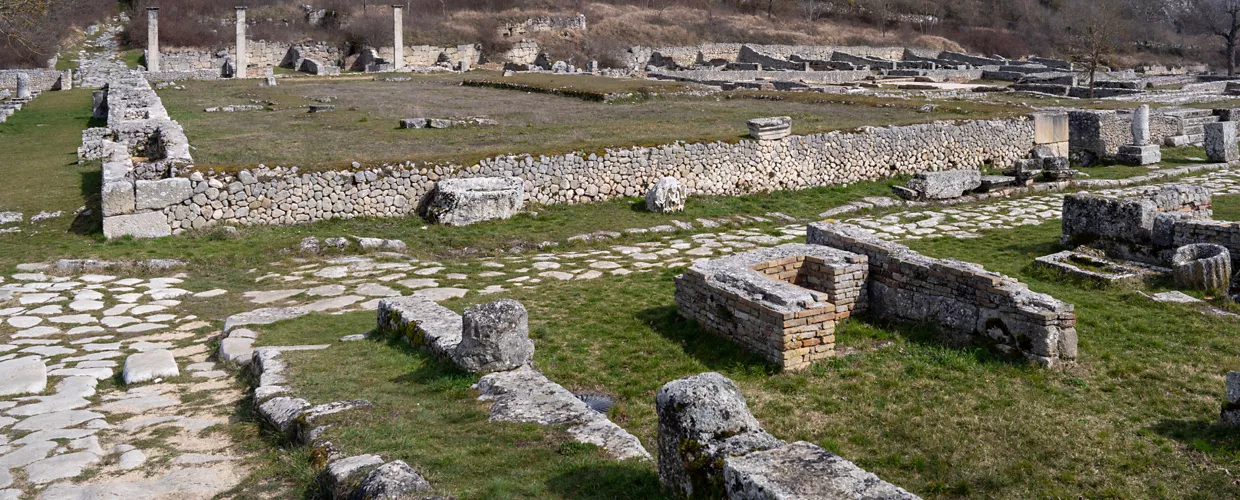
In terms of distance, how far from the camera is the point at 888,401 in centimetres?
720

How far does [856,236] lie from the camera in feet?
33.0

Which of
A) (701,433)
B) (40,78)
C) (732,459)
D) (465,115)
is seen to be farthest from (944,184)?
(40,78)

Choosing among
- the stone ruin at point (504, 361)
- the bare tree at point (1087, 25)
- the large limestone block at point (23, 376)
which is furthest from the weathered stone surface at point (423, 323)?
the bare tree at point (1087, 25)

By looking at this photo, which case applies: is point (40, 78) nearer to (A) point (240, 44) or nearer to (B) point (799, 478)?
(A) point (240, 44)

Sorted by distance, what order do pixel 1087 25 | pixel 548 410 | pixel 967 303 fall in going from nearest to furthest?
1. pixel 548 410
2. pixel 967 303
3. pixel 1087 25

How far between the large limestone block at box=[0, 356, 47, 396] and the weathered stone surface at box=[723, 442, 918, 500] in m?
5.70

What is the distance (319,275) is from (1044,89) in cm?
3470

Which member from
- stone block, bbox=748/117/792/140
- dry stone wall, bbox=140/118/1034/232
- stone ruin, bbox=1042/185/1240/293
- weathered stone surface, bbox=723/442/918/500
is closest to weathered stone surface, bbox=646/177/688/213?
dry stone wall, bbox=140/118/1034/232

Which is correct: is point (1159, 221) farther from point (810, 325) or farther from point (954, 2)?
point (954, 2)

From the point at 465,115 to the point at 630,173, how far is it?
10172 mm

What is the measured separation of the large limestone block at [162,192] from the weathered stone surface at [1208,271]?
1288 centimetres

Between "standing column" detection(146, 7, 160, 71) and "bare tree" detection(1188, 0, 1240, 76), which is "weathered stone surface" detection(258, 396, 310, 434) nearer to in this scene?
"standing column" detection(146, 7, 160, 71)

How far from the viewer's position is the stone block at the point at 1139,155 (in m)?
21.7

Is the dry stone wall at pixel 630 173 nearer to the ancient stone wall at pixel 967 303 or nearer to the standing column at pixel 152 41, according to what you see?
the ancient stone wall at pixel 967 303
